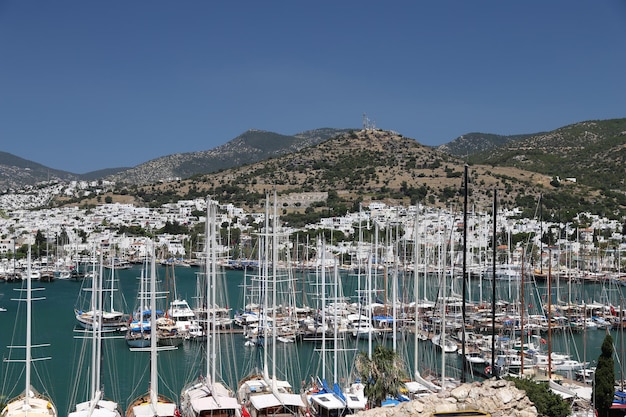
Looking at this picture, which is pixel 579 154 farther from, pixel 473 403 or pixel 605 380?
pixel 473 403

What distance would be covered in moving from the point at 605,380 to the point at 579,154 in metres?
126

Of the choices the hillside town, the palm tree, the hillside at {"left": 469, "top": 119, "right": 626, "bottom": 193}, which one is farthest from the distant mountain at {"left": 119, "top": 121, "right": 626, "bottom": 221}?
the palm tree

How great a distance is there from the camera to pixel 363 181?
126375mm

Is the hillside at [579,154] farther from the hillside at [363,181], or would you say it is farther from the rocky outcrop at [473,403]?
the rocky outcrop at [473,403]

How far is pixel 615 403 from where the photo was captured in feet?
74.9

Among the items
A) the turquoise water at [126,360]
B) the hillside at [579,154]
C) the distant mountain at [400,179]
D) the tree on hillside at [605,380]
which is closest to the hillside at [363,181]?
the distant mountain at [400,179]

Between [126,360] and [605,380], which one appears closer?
[605,380]

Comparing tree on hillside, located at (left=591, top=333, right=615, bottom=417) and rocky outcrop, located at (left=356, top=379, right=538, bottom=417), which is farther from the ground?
rocky outcrop, located at (left=356, top=379, right=538, bottom=417)

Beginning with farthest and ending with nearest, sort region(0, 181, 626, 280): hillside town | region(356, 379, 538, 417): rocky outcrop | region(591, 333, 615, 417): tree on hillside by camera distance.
A: region(0, 181, 626, 280): hillside town < region(591, 333, 615, 417): tree on hillside < region(356, 379, 538, 417): rocky outcrop

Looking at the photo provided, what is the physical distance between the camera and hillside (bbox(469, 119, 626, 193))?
11981 centimetres

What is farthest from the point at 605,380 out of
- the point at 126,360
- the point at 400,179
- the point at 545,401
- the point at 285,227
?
the point at 400,179

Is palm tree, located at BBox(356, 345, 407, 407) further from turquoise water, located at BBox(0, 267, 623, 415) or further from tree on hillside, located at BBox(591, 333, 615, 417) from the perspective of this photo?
tree on hillside, located at BBox(591, 333, 615, 417)

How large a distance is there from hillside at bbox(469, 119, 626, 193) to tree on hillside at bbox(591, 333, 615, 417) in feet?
318

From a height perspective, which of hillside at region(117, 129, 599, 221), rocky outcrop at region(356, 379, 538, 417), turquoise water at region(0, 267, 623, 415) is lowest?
turquoise water at region(0, 267, 623, 415)
